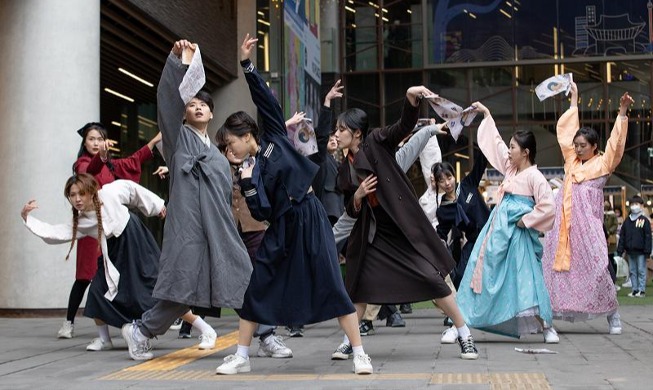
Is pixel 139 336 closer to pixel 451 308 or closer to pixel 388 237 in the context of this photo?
pixel 388 237

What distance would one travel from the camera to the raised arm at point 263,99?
6.75 metres

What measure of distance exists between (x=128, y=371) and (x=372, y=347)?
2191 mm

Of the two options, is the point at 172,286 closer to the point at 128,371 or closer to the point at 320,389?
the point at 128,371

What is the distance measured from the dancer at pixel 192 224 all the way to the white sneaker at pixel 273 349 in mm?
690

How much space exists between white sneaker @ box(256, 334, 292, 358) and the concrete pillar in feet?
17.8

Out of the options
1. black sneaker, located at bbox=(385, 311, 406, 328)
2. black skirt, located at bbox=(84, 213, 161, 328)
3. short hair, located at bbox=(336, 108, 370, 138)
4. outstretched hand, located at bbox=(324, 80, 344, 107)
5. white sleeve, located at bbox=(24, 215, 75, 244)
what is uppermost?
outstretched hand, located at bbox=(324, 80, 344, 107)

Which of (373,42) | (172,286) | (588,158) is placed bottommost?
(172,286)

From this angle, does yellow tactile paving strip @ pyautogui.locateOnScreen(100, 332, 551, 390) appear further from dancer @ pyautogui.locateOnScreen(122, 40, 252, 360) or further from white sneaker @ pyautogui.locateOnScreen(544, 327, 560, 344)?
white sneaker @ pyautogui.locateOnScreen(544, 327, 560, 344)

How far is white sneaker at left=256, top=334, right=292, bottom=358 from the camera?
7.68m

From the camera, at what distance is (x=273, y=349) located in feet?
25.3

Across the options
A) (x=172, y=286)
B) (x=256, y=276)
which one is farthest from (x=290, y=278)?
(x=172, y=286)

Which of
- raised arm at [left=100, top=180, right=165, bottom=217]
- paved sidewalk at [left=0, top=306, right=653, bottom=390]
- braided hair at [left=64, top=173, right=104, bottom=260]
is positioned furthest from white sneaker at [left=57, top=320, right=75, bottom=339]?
raised arm at [left=100, top=180, right=165, bottom=217]

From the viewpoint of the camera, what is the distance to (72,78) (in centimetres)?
1294

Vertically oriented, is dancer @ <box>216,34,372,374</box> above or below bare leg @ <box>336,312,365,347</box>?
above
